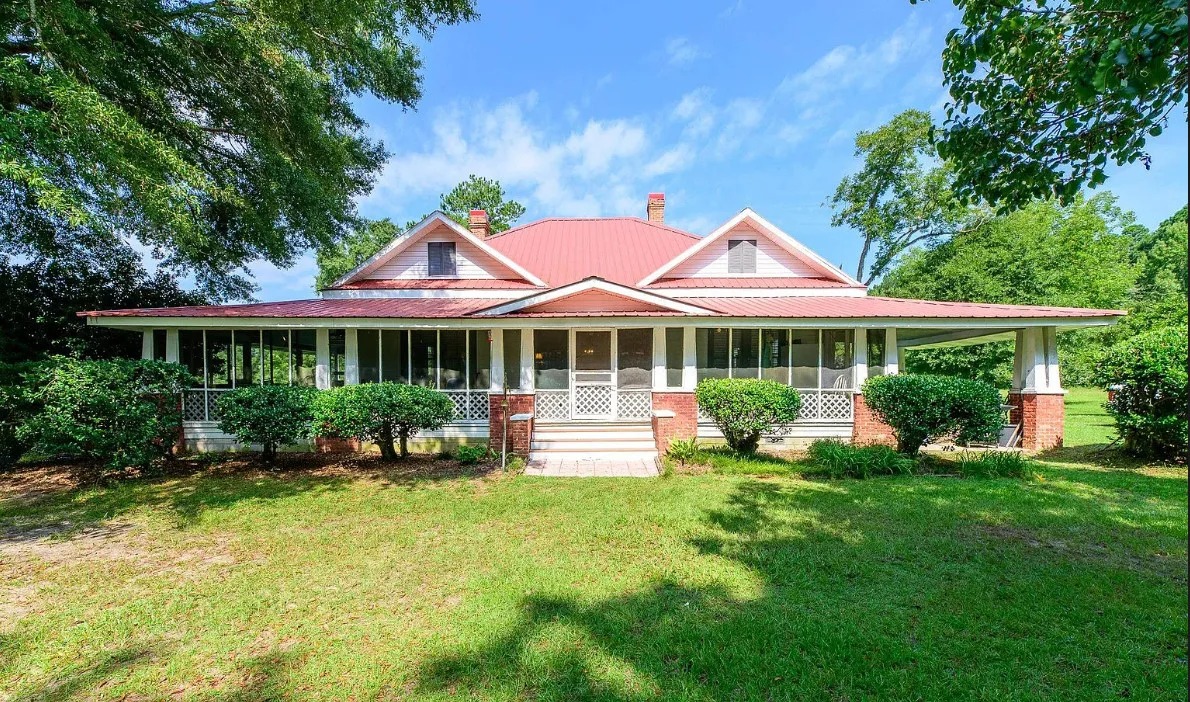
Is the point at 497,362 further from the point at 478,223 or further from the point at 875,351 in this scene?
the point at 875,351

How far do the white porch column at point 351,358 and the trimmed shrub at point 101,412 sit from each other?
302 cm

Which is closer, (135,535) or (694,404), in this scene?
(135,535)

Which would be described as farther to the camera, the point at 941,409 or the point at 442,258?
the point at 442,258

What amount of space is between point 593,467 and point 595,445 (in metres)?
1.23

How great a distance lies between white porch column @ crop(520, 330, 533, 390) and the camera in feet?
33.7

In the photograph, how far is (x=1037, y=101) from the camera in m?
4.34

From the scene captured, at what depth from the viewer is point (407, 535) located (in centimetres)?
546

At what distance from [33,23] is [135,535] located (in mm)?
8717

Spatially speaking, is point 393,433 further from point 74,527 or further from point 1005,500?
point 1005,500

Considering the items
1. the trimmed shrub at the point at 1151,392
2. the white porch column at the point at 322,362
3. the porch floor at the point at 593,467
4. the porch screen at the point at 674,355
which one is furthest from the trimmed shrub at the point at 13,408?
the trimmed shrub at the point at 1151,392

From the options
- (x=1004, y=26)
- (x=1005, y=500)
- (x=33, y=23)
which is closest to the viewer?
(x=1004, y=26)

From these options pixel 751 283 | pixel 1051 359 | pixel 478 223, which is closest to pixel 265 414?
pixel 478 223

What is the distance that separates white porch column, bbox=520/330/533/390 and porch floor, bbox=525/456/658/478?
1.67 metres

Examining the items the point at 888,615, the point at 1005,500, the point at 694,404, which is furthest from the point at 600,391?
the point at 888,615
